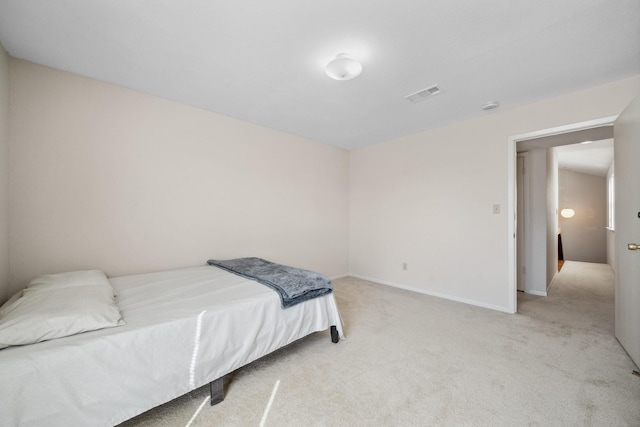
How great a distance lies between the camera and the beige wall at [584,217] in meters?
6.31

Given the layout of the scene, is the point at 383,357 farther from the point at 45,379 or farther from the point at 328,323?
the point at 45,379

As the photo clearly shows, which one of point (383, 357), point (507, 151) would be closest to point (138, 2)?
point (383, 357)

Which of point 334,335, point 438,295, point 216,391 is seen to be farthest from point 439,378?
point 438,295

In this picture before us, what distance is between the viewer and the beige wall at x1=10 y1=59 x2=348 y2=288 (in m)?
2.07

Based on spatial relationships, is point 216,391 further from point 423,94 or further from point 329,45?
point 423,94

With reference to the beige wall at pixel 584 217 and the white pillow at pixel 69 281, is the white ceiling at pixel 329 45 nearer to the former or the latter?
the white pillow at pixel 69 281

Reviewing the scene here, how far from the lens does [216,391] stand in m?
1.56

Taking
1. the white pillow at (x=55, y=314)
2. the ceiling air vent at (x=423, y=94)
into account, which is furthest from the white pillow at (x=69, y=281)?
the ceiling air vent at (x=423, y=94)

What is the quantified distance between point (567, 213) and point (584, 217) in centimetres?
33

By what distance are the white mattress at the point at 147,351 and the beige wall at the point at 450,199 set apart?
2.15 metres

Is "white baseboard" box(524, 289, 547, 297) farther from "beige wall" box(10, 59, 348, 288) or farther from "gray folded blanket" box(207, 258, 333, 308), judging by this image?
"beige wall" box(10, 59, 348, 288)

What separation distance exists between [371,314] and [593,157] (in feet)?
18.9

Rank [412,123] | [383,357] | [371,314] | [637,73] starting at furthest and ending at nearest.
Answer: [412,123], [371,314], [637,73], [383,357]

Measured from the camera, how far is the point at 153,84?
2.39 m
